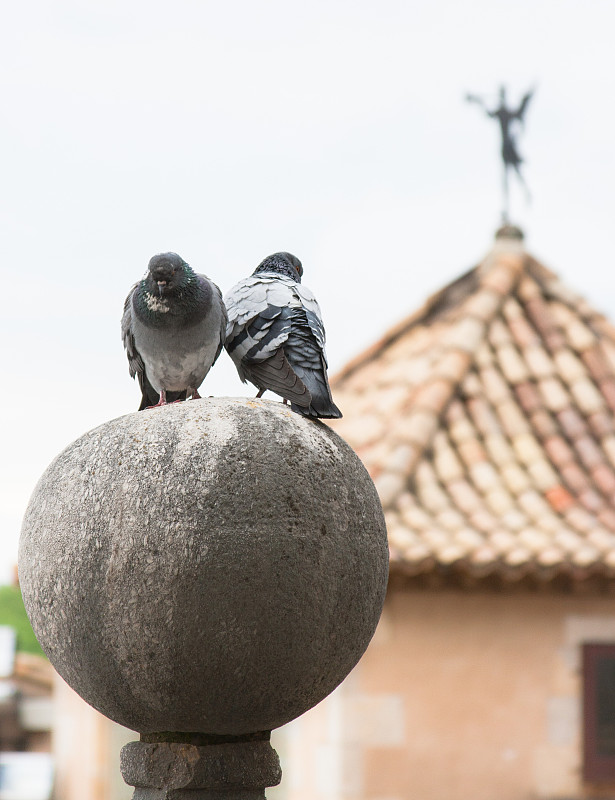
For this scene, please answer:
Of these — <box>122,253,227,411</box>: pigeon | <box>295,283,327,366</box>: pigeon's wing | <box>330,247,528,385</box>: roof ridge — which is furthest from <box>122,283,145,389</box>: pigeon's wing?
<box>330,247,528,385</box>: roof ridge

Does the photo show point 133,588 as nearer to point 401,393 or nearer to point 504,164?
point 401,393

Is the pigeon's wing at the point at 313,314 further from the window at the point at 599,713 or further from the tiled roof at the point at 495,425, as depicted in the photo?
the window at the point at 599,713

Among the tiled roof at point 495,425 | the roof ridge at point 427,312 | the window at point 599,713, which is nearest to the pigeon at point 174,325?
the tiled roof at point 495,425

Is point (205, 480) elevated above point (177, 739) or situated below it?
above

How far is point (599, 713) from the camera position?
30.2ft

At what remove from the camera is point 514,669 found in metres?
9.07

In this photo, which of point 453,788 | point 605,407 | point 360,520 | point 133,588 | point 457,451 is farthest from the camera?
point 605,407

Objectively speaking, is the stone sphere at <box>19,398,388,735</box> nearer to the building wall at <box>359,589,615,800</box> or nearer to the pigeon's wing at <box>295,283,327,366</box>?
the pigeon's wing at <box>295,283,327,366</box>

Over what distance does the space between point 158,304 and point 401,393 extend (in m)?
6.79

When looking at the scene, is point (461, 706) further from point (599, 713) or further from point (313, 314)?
point (313, 314)

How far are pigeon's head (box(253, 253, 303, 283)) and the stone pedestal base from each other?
1.76 meters

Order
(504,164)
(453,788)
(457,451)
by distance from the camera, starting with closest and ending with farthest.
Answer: (453,788)
(457,451)
(504,164)

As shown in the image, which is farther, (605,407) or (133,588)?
(605,407)

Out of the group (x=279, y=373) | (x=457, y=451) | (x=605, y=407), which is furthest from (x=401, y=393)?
(x=279, y=373)
